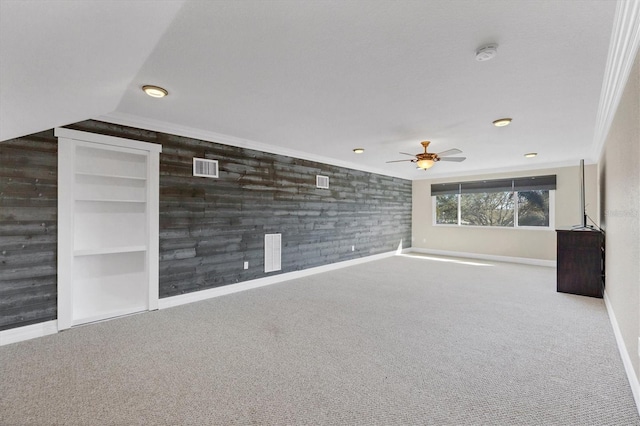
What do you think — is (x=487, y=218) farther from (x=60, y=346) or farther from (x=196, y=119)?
(x=60, y=346)

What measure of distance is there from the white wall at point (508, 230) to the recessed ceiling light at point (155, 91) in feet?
24.6

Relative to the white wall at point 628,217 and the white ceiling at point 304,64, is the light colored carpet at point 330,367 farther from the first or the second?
the white ceiling at point 304,64

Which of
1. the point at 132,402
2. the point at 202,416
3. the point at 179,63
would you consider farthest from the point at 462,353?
the point at 179,63

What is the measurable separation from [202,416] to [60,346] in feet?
6.32

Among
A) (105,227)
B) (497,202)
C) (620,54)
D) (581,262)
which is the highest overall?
(620,54)

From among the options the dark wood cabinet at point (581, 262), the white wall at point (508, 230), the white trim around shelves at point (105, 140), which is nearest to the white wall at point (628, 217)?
the dark wood cabinet at point (581, 262)

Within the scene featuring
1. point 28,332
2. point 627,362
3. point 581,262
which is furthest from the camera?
point 581,262

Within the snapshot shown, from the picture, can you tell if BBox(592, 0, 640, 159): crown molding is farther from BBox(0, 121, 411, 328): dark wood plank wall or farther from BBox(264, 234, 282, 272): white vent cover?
BBox(264, 234, 282, 272): white vent cover

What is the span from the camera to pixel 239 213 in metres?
4.52

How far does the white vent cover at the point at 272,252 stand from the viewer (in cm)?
488

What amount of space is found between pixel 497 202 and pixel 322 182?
15.9 ft

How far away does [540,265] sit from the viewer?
6.55m

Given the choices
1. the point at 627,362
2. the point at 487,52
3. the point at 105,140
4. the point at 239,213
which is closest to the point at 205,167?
the point at 239,213

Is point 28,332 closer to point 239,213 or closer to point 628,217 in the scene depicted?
point 239,213
